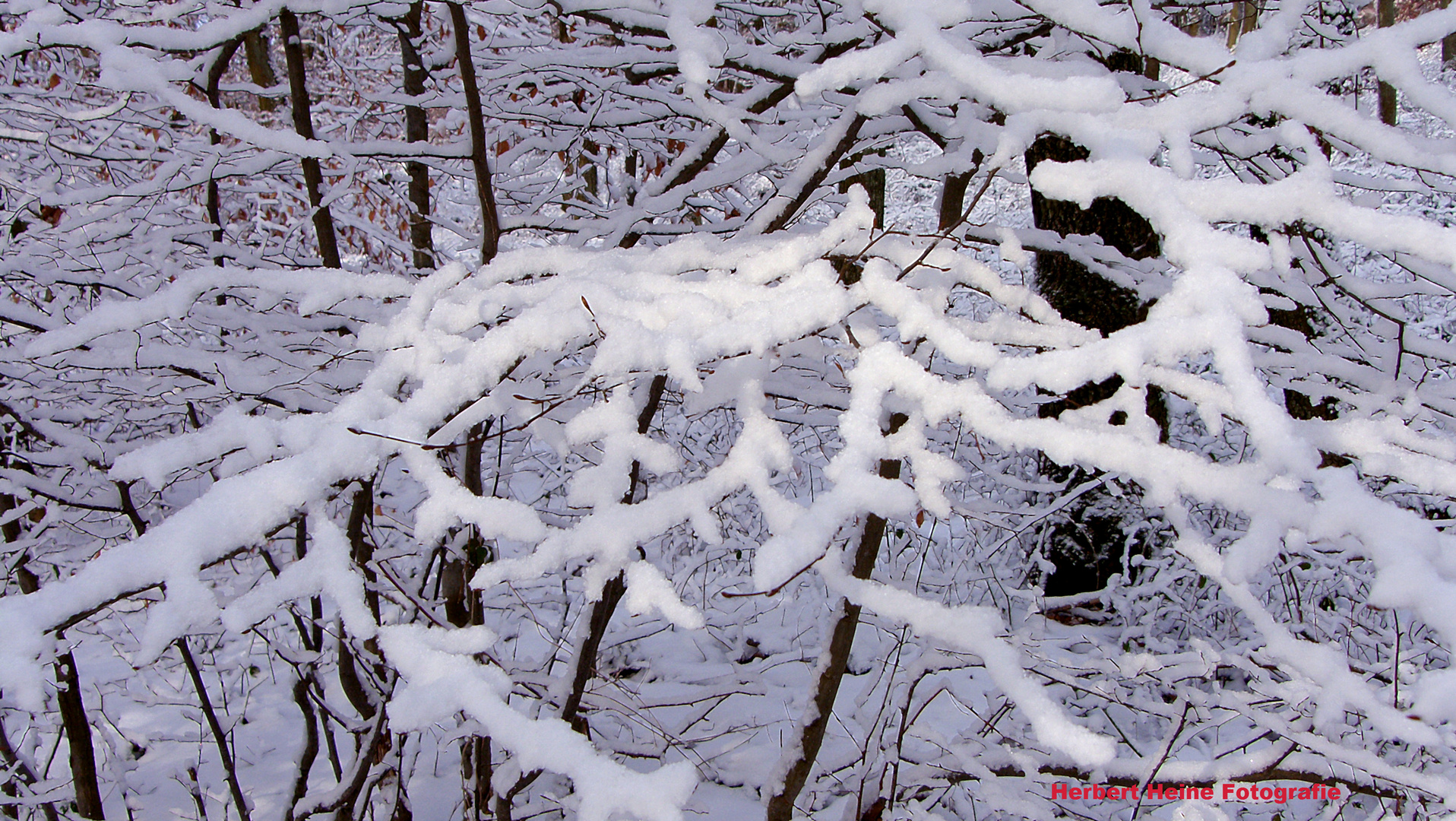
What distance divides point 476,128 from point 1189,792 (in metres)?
2.03

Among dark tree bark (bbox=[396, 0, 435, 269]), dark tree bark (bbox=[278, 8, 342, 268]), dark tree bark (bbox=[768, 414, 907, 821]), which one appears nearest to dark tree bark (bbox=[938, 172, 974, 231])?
dark tree bark (bbox=[768, 414, 907, 821])

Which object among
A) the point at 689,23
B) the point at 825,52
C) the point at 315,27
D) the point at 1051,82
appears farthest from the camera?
the point at 315,27

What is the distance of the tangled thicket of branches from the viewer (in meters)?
0.92

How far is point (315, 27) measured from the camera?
17.3ft

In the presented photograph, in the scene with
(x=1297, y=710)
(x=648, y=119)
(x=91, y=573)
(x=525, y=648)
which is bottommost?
(x=525, y=648)

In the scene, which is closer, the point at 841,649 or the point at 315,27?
the point at 841,649

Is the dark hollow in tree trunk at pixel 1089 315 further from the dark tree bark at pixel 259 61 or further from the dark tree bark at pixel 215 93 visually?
the dark tree bark at pixel 259 61

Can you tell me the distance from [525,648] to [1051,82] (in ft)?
12.7

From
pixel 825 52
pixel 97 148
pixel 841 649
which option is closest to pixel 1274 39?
pixel 825 52

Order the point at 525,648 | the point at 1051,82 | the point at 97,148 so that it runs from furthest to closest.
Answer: the point at 525,648 → the point at 97,148 → the point at 1051,82

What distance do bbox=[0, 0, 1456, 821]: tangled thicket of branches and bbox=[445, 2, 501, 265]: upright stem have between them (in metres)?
0.01

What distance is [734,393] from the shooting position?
53.1 inches

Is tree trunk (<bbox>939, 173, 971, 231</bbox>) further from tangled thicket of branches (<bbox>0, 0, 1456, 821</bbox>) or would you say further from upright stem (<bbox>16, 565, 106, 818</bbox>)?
upright stem (<bbox>16, 565, 106, 818</bbox>)

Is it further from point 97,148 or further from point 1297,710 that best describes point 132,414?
point 1297,710
